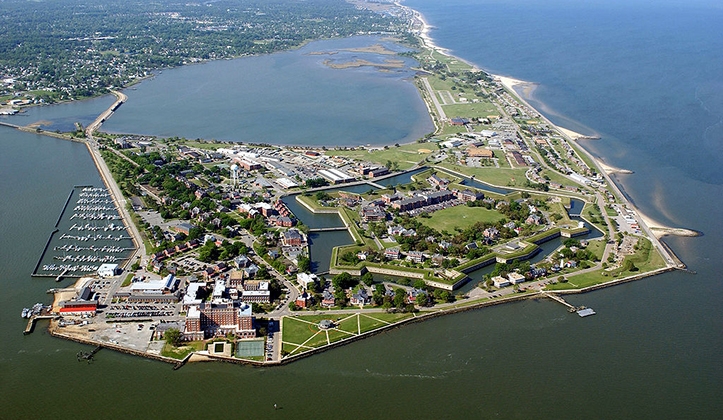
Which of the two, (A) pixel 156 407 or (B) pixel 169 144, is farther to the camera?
(B) pixel 169 144

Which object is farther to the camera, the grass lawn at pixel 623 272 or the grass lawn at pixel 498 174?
the grass lawn at pixel 498 174

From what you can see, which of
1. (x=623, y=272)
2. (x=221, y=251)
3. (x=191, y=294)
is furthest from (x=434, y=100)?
(x=191, y=294)

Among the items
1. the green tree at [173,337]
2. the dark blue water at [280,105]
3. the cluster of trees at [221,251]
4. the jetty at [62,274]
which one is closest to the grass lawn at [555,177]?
the dark blue water at [280,105]

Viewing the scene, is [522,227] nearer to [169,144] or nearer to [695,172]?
[695,172]

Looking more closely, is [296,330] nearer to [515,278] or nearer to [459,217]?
[515,278]

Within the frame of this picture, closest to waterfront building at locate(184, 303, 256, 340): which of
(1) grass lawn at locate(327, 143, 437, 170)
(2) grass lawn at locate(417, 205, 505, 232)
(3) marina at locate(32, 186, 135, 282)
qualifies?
(3) marina at locate(32, 186, 135, 282)

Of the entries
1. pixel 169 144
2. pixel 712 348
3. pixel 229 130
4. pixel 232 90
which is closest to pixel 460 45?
pixel 232 90

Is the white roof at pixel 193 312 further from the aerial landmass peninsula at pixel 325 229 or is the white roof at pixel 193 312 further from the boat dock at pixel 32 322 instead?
the boat dock at pixel 32 322
